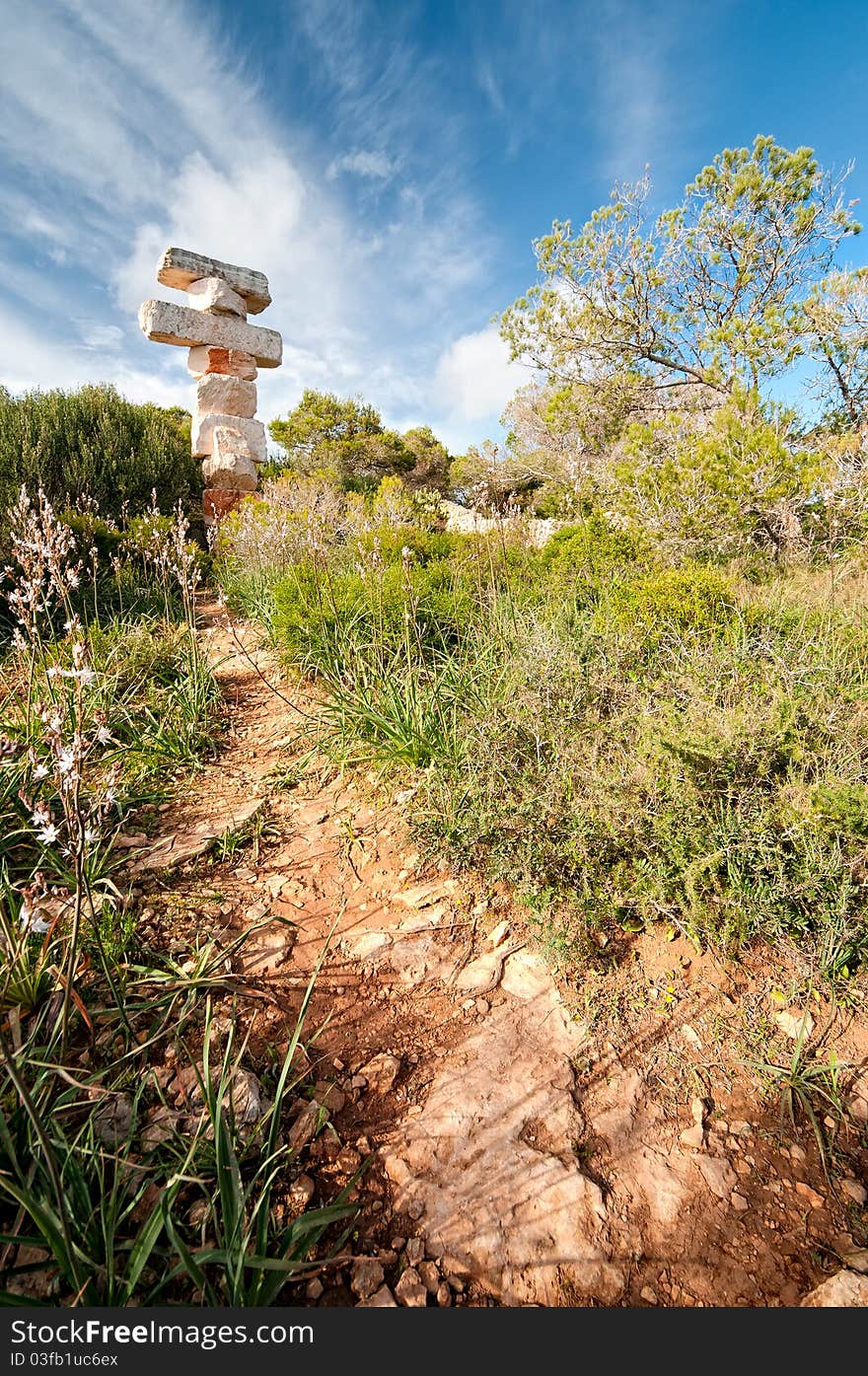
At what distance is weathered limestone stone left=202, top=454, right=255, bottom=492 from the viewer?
10.7m

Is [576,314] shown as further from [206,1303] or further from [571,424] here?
[206,1303]

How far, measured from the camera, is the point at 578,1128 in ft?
5.65

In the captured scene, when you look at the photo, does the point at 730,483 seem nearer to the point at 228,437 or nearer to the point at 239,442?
the point at 239,442

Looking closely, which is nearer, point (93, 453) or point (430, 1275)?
point (430, 1275)

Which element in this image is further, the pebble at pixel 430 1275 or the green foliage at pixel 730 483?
the green foliage at pixel 730 483

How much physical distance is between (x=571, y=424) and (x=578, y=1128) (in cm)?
1159

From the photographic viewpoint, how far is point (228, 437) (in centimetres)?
1071

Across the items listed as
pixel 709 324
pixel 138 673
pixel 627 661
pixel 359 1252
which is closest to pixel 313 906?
pixel 359 1252

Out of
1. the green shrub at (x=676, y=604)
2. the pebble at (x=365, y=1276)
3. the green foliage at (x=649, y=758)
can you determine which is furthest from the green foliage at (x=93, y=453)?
the pebble at (x=365, y=1276)

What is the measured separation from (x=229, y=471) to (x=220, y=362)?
2138 millimetres

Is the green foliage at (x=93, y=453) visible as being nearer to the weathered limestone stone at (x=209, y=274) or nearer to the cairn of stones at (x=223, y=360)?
the cairn of stones at (x=223, y=360)

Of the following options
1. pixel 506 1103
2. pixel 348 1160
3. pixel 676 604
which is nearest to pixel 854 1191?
pixel 506 1103

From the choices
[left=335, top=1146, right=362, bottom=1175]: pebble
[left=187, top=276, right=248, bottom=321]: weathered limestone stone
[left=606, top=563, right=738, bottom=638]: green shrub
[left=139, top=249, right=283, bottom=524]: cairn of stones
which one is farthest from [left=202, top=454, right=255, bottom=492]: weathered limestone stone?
[left=335, top=1146, right=362, bottom=1175]: pebble

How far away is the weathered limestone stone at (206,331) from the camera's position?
9844mm
